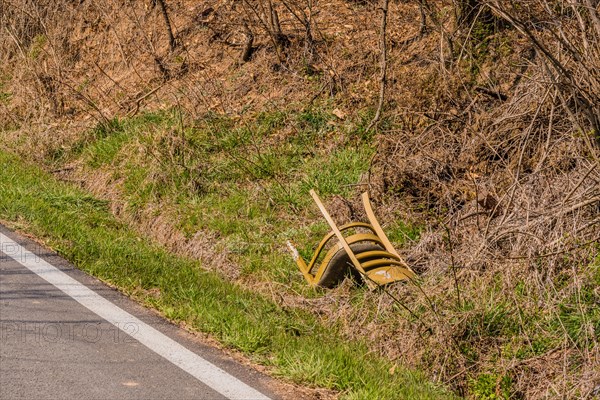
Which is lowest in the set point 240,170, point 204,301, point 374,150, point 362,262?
point 204,301

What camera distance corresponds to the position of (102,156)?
1017cm

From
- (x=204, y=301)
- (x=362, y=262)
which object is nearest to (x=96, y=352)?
(x=204, y=301)

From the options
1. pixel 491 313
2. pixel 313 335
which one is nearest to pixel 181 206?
pixel 313 335

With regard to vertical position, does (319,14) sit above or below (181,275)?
above

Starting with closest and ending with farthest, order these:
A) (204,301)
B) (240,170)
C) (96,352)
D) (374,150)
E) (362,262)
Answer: (96,352), (204,301), (362,262), (374,150), (240,170)

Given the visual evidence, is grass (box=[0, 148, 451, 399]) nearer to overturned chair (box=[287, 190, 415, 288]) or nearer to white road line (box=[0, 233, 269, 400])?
white road line (box=[0, 233, 269, 400])

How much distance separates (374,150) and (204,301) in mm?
3478

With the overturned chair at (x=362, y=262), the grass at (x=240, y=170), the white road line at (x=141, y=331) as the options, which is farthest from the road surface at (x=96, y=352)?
the grass at (x=240, y=170)

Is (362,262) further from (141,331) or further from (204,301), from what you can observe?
(141,331)

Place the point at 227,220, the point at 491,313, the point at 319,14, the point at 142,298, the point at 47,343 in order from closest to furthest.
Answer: the point at 47,343
the point at 491,313
the point at 142,298
the point at 227,220
the point at 319,14

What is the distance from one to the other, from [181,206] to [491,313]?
390 centimetres

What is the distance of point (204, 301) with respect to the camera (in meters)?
6.17

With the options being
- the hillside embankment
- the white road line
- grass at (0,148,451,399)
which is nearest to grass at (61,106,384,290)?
Answer: the hillside embankment

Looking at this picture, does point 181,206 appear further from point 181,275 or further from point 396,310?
point 396,310
